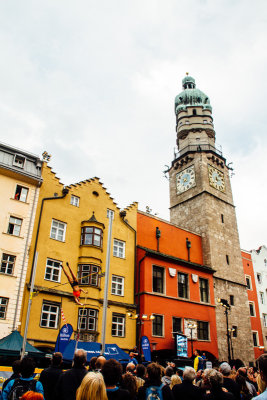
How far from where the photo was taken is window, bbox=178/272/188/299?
1161 inches

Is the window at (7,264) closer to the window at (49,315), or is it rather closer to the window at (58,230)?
the window at (49,315)

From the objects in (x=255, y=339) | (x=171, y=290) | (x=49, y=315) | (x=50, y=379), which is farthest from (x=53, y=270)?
(x=255, y=339)

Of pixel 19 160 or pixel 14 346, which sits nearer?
pixel 14 346

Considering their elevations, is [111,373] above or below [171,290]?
below

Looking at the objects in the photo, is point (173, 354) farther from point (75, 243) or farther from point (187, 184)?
point (187, 184)

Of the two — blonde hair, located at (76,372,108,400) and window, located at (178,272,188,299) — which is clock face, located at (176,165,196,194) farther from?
blonde hair, located at (76,372,108,400)

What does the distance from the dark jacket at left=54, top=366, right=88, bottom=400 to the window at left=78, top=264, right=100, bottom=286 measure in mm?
19083

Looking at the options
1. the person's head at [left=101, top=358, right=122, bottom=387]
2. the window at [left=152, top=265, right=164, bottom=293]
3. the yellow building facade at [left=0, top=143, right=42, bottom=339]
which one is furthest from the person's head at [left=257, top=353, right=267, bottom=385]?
the window at [left=152, top=265, right=164, bottom=293]

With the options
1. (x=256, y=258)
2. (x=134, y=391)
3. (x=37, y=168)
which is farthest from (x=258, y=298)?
(x=134, y=391)

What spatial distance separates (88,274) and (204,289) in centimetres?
1276

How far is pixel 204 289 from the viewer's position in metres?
31.7

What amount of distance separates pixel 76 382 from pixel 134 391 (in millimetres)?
1005

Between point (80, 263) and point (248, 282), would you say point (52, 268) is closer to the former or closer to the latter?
point (80, 263)

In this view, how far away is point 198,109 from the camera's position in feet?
159
